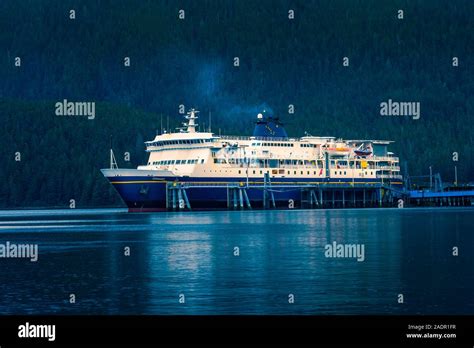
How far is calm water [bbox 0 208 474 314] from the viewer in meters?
29.0

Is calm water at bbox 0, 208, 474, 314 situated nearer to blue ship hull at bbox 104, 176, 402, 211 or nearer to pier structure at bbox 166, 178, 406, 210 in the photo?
blue ship hull at bbox 104, 176, 402, 211

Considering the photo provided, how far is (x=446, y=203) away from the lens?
12206 cm

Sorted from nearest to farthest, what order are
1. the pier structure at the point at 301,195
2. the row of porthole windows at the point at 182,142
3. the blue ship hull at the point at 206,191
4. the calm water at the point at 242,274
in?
the calm water at the point at 242,274 < the blue ship hull at the point at 206,191 < the pier structure at the point at 301,195 < the row of porthole windows at the point at 182,142

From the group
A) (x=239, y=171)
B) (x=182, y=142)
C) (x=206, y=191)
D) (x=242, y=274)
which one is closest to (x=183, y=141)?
(x=182, y=142)

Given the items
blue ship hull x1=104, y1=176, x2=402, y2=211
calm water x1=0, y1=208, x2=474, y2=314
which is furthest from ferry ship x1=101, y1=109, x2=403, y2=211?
calm water x1=0, y1=208, x2=474, y2=314

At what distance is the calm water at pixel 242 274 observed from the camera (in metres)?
29.0

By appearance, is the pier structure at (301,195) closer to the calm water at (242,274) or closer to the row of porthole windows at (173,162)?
the row of porthole windows at (173,162)

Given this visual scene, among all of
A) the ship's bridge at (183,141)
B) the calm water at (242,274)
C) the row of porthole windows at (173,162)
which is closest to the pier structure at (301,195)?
the row of porthole windows at (173,162)

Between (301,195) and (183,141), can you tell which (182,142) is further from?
(301,195)

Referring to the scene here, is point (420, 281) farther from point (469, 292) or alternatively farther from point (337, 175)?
point (337, 175)

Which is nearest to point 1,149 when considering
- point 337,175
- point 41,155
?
point 41,155

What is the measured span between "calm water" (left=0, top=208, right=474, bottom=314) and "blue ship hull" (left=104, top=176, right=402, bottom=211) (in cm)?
3884

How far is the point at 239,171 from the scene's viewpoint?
346ft
